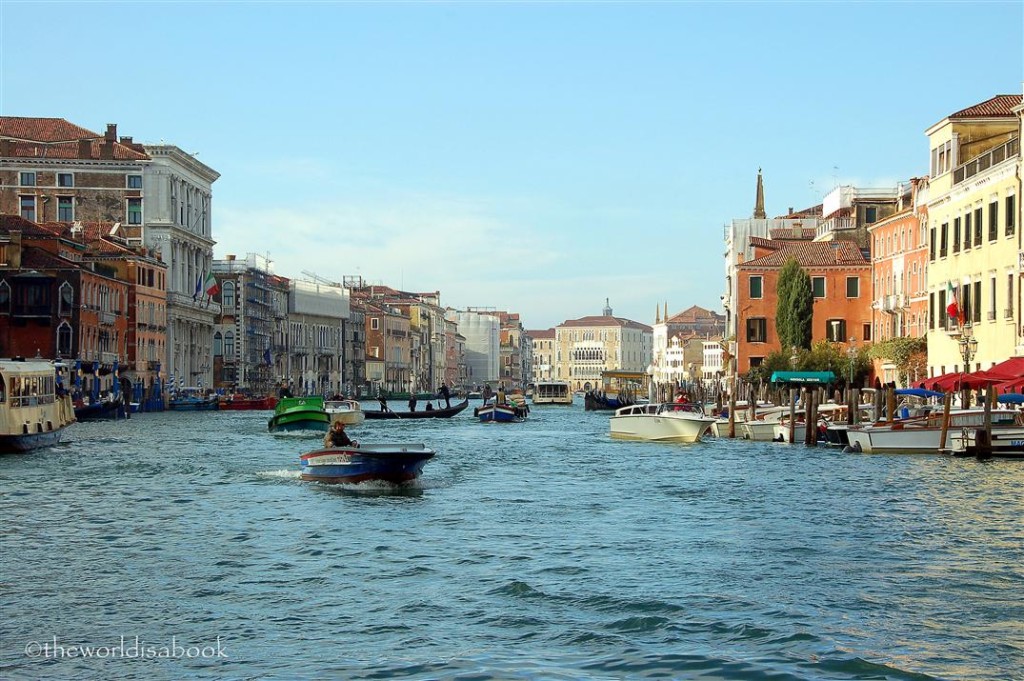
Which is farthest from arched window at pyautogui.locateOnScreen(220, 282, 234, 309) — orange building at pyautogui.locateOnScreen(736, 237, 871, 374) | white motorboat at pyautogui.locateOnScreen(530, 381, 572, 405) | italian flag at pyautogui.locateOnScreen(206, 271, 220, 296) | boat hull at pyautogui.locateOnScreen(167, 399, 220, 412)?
orange building at pyautogui.locateOnScreen(736, 237, 871, 374)

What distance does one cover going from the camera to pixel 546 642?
11.8 m

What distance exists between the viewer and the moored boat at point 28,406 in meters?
32.5

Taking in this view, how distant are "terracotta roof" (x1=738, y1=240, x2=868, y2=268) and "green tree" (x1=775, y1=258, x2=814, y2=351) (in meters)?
1.84

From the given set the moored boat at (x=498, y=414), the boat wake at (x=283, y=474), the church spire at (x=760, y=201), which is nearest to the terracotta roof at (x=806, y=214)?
the church spire at (x=760, y=201)

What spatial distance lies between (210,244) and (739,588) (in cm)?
8743

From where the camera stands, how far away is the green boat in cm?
4741

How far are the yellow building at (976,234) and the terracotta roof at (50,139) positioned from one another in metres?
53.0

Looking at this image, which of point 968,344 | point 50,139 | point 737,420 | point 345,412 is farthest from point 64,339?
point 968,344

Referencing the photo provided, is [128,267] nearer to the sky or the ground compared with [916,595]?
nearer to the sky

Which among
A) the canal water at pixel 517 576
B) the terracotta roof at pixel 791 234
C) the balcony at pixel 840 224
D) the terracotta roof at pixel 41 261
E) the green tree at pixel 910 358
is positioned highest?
the terracotta roof at pixel 791 234

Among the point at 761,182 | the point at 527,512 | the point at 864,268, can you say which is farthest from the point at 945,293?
the point at 761,182

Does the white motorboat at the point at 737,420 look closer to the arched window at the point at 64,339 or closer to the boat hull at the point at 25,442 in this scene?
the boat hull at the point at 25,442

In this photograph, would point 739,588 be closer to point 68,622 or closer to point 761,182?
point 68,622

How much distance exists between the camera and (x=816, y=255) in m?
68.8
